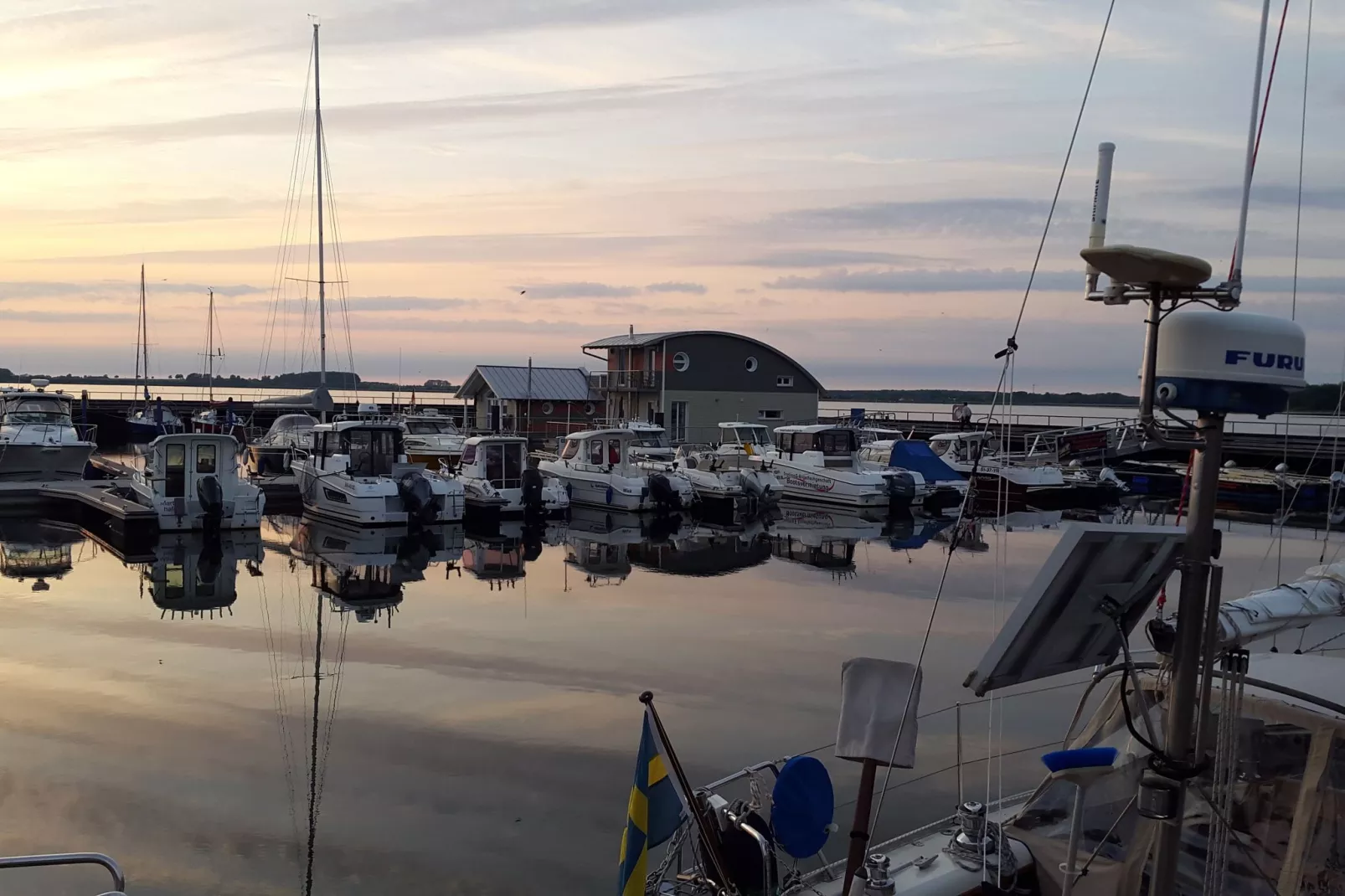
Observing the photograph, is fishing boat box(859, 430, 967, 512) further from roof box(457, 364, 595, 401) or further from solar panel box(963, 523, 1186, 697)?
solar panel box(963, 523, 1186, 697)

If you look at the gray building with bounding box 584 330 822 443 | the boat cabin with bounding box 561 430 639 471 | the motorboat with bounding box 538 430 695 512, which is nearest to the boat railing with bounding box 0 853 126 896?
the motorboat with bounding box 538 430 695 512

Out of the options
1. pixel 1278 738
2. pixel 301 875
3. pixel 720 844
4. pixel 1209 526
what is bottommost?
pixel 301 875

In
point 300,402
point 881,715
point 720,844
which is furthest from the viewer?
point 300,402

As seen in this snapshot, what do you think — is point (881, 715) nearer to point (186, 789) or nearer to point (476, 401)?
point (186, 789)

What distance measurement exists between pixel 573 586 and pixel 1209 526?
610 inches

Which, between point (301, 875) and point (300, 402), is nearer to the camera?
point (301, 875)

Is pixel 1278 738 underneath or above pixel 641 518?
above

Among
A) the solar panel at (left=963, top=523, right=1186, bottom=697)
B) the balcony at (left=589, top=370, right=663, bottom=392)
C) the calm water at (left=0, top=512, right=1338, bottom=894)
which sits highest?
the balcony at (left=589, top=370, right=663, bottom=392)

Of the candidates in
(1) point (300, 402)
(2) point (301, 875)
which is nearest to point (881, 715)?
(2) point (301, 875)

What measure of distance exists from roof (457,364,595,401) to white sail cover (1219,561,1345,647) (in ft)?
135

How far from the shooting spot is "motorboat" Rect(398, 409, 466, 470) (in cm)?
3466

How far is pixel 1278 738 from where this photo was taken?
464 centimetres

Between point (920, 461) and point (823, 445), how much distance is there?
3.42 m

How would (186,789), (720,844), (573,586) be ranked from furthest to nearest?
1. (573,586)
2. (186,789)
3. (720,844)
